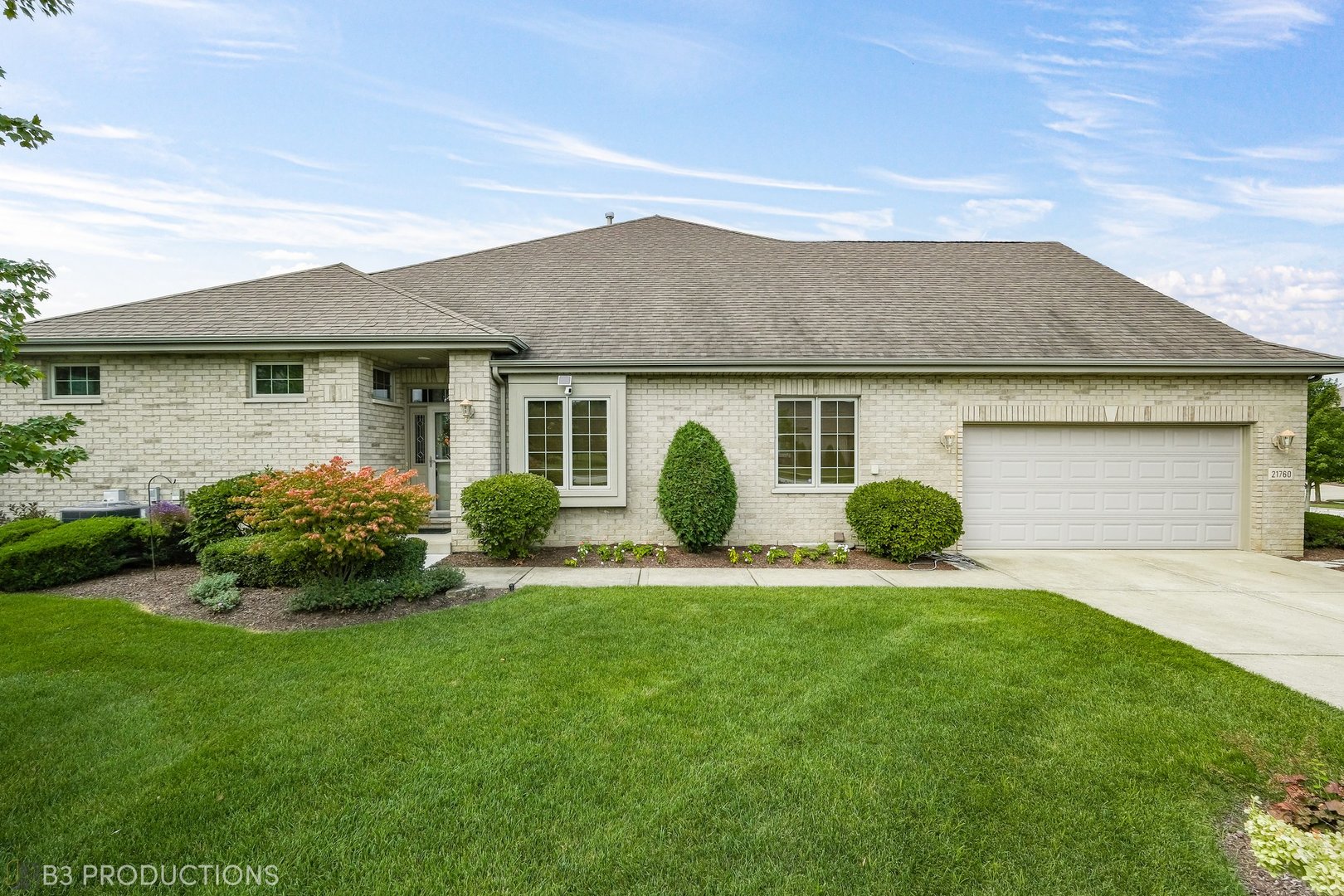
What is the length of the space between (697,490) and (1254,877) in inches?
277

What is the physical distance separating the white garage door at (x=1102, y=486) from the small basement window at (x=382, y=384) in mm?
10425

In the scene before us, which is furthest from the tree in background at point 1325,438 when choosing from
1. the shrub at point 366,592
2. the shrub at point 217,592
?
the shrub at point 217,592

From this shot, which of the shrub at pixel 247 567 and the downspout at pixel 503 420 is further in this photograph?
the downspout at pixel 503 420

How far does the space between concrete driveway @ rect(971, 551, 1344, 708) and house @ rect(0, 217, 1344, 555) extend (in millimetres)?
978

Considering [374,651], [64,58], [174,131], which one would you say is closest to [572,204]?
[174,131]

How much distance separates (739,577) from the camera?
807 centimetres

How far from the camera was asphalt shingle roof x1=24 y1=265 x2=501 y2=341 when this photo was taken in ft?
30.4

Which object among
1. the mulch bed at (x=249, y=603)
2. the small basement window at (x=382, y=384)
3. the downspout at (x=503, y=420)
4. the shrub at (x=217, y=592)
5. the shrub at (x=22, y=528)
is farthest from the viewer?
the small basement window at (x=382, y=384)

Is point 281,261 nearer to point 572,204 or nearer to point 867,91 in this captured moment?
point 572,204

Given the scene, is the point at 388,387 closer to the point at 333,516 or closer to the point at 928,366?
the point at 333,516

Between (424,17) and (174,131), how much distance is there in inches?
199

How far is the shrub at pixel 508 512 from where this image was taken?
337 inches

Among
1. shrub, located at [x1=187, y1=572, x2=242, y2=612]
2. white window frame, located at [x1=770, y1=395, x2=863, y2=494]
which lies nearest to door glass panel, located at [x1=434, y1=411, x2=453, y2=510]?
shrub, located at [x1=187, y1=572, x2=242, y2=612]

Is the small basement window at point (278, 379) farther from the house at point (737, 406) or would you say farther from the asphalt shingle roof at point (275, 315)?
the asphalt shingle roof at point (275, 315)
